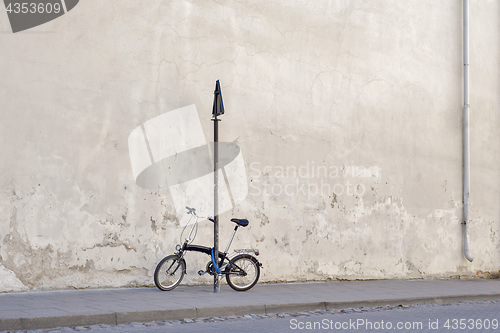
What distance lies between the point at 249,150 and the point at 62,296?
161 inches

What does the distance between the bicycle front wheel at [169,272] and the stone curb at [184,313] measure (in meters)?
1.90

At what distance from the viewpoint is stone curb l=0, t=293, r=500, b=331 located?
6.94 m

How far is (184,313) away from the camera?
7.94 meters

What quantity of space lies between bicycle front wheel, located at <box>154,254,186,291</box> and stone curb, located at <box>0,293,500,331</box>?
190cm

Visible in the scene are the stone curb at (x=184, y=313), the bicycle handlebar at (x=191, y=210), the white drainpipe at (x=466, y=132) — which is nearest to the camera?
the stone curb at (x=184, y=313)

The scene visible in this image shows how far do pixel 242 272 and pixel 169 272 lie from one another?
43.5 inches

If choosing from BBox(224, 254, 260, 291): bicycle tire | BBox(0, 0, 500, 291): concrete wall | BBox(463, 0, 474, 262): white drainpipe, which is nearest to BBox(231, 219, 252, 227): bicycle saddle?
BBox(224, 254, 260, 291): bicycle tire

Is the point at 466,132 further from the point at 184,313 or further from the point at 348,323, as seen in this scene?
the point at 184,313

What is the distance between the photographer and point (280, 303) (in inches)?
346

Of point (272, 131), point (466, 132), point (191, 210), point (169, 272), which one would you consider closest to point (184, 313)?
point (169, 272)

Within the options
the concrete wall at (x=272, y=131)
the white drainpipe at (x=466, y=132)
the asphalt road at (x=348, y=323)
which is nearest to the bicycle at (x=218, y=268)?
the concrete wall at (x=272, y=131)

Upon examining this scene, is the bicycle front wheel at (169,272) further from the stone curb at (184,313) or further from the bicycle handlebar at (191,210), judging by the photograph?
the stone curb at (184,313)

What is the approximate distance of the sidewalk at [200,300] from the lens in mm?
7293

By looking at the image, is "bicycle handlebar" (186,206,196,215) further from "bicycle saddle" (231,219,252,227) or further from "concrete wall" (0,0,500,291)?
"bicycle saddle" (231,219,252,227)
